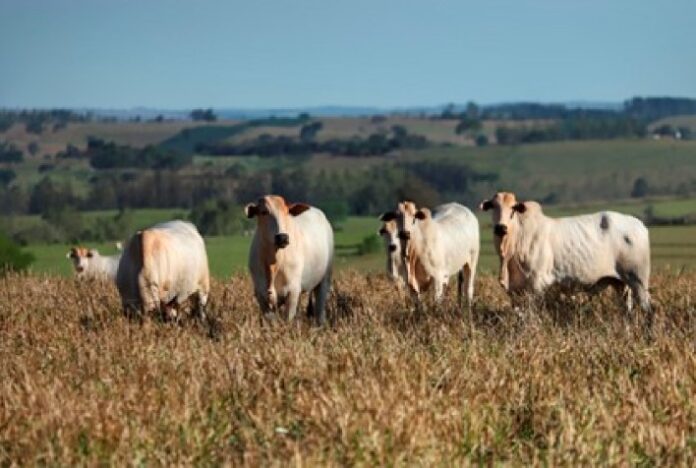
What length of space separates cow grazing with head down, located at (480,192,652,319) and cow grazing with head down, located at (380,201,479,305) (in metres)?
1.51

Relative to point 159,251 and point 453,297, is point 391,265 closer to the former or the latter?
point 453,297

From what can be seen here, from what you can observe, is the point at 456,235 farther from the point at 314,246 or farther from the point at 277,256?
the point at 277,256

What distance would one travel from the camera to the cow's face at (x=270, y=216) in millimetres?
15930

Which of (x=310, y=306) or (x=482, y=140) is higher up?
(x=310, y=306)

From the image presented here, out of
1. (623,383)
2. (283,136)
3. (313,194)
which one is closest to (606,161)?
(313,194)

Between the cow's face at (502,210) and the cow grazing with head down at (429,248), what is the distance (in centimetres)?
150

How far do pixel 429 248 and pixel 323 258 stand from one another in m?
2.74

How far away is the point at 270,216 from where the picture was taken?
631 inches

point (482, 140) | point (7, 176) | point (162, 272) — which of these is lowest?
point (7, 176)

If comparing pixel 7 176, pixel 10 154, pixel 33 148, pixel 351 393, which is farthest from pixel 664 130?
pixel 351 393

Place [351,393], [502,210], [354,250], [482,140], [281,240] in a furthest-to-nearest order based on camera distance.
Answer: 1. [482,140]
2. [354,250]
3. [502,210]
4. [281,240]
5. [351,393]

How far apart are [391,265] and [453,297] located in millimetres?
1043

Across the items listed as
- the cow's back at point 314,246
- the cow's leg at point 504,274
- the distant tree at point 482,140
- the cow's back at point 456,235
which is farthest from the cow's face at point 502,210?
the distant tree at point 482,140

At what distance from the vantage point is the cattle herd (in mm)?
16109
